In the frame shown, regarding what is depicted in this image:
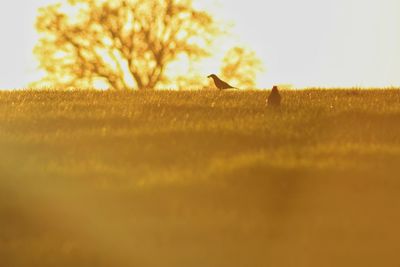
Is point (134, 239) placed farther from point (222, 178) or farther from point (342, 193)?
point (342, 193)

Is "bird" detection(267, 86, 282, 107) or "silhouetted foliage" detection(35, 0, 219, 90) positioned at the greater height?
"silhouetted foliage" detection(35, 0, 219, 90)

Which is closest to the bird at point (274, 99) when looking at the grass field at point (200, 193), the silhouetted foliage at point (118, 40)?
the grass field at point (200, 193)

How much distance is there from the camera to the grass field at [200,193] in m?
10.7

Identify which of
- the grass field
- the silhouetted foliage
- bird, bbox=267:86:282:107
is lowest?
the grass field

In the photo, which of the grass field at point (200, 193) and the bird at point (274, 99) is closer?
the grass field at point (200, 193)

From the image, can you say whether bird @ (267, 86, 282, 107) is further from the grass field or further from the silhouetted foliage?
the silhouetted foliage

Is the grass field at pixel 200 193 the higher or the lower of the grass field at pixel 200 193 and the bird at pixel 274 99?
the lower

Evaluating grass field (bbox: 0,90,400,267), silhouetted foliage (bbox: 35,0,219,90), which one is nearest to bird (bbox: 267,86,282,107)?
grass field (bbox: 0,90,400,267)

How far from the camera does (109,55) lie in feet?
166

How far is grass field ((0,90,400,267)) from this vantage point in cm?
1073

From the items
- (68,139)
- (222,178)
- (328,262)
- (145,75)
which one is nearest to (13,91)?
(68,139)

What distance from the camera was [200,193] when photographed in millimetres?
11789

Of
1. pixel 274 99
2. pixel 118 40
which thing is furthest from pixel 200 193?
pixel 118 40

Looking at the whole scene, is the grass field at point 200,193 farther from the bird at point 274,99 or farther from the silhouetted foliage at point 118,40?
the silhouetted foliage at point 118,40
